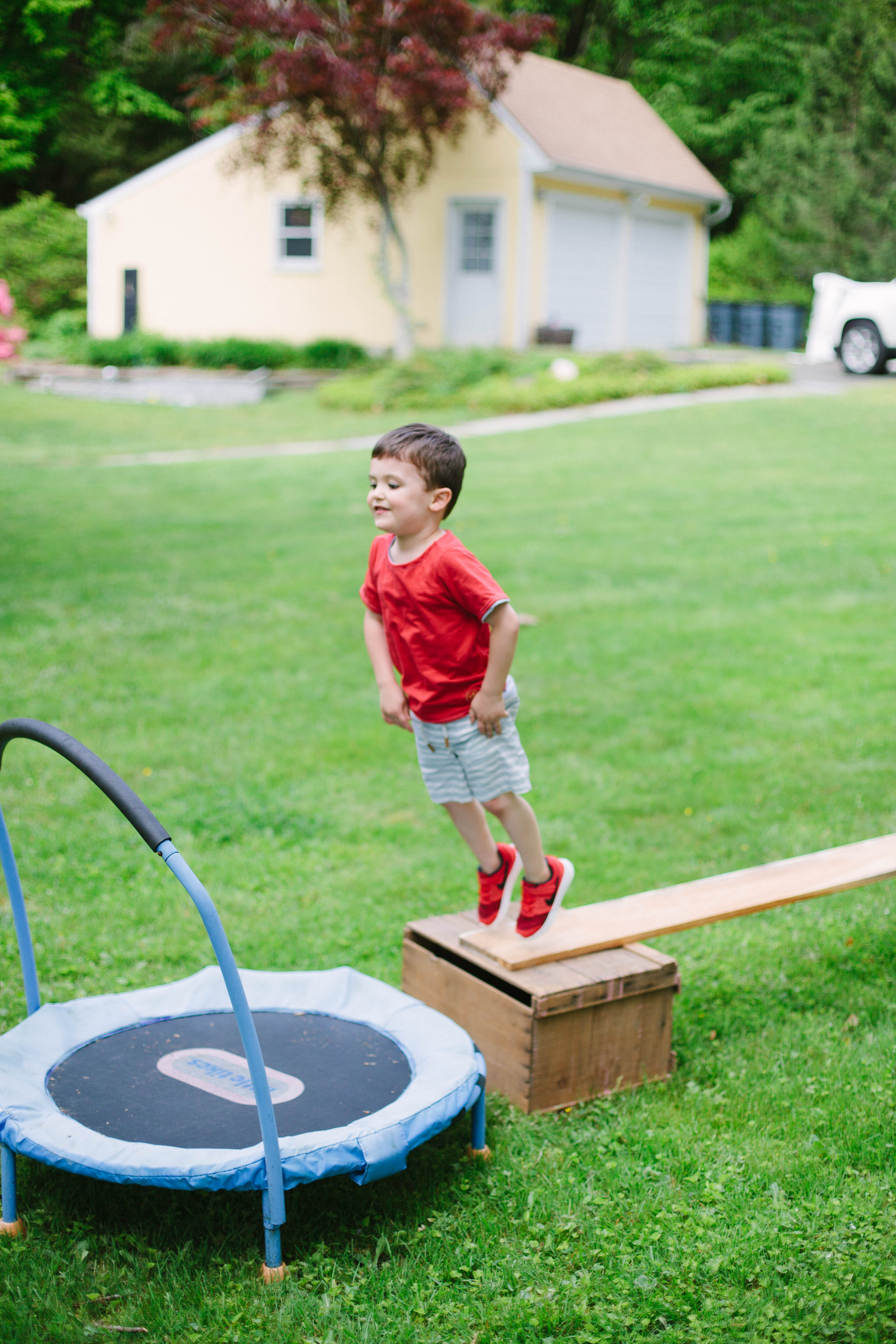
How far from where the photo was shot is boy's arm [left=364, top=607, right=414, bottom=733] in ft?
10.9

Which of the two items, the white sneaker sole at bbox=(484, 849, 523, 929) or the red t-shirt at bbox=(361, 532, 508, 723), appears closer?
the red t-shirt at bbox=(361, 532, 508, 723)

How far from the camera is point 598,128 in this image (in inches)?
1027

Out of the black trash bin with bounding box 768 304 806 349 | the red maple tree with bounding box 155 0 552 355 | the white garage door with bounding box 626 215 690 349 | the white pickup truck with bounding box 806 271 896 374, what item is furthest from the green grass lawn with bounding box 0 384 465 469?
the black trash bin with bounding box 768 304 806 349

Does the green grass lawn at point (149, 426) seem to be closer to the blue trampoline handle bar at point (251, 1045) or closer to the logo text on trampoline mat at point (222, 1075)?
the logo text on trampoline mat at point (222, 1075)

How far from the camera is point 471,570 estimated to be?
315cm

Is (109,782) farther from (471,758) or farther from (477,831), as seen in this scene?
(477,831)

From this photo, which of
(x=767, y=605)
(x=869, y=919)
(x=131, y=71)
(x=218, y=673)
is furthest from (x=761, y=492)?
(x=131, y=71)

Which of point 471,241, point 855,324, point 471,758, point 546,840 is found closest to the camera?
point 471,758

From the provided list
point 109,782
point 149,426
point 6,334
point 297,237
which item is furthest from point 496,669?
point 297,237

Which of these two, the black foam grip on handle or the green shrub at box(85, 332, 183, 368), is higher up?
the green shrub at box(85, 332, 183, 368)

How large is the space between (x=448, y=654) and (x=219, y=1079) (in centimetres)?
119

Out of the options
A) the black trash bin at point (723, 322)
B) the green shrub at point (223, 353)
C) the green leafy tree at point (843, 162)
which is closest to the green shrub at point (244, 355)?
the green shrub at point (223, 353)

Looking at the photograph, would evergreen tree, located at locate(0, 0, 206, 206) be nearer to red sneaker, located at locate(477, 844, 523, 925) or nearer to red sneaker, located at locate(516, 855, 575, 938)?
red sneaker, located at locate(477, 844, 523, 925)

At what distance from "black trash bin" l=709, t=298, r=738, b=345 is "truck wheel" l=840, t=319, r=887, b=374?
9106 mm
